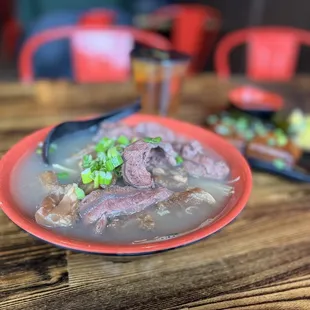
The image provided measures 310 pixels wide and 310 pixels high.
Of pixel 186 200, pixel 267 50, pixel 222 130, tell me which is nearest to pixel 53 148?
pixel 186 200

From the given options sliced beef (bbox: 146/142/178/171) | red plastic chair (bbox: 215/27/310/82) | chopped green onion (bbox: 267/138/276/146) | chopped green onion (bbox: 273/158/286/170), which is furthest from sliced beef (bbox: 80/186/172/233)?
red plastic chair (bbox: 215/27/310/82)

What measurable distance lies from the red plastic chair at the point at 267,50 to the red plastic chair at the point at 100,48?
14.0 inches

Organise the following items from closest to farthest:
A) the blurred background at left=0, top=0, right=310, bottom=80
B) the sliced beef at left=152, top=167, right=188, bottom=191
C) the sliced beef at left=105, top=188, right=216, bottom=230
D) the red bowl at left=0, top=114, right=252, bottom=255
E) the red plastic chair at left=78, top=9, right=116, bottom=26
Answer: the red bowl at left=0, top=114, right=252, bottom=255
the sliced beef at left=105, top=188, right=216, bottom=230
the sliced beef at left=152, top=167, right=188, bottom=191
the red plastic chair at left=78, top=9, right=116, bottom=26
the blurred background at left=0, top=0, right=310, bottom=80

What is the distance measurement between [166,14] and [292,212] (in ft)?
9.43

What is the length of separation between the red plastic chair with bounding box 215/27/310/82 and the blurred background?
40.2 inches

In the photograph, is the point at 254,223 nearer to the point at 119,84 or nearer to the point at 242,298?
the point at 242,298

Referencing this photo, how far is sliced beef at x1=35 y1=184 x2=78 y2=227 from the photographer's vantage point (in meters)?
0.84

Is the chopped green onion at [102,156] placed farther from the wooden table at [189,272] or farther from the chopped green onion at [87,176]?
the wooden table at [189,272]

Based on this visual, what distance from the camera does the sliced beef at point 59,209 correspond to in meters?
0.84

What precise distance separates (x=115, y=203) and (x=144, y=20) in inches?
124

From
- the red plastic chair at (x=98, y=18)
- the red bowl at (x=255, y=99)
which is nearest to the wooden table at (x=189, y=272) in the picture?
the red bowl at (x=255, y=99)

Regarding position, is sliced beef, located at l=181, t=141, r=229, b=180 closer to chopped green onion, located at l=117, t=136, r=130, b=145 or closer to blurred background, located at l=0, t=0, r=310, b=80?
chopped green onion, located at l=117, t=136, r=130, b=145

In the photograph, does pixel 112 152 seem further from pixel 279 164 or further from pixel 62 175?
pixel 279 164

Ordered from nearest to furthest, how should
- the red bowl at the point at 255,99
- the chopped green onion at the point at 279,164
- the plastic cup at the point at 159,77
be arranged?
the chopped green onion at the point at 279,164
the plastic cup at the point at 159,77
the red bowl at the point at 255,99
